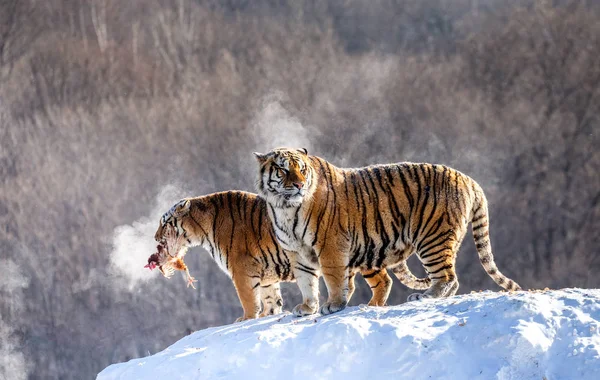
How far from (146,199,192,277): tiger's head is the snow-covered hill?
10.0ft

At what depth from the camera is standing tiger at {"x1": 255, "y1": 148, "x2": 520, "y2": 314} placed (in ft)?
25.9

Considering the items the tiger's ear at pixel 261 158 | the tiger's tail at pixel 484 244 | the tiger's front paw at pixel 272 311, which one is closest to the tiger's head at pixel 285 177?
the tiger's ear at pixel 261 158

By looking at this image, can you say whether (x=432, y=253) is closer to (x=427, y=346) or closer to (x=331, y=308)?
(x=331, y=308)

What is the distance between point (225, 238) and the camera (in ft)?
32.8

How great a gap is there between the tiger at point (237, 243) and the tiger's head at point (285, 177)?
1614 mm

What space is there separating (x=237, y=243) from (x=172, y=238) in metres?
0.92

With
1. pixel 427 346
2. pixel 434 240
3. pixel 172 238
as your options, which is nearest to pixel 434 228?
pixel 434 240

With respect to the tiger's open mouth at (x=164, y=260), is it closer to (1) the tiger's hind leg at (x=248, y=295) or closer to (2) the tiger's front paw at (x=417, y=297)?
(1) the tiger's hind leg at (x=248, y=295)

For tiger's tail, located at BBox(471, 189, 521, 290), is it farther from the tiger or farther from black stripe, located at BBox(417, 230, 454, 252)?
the tiger

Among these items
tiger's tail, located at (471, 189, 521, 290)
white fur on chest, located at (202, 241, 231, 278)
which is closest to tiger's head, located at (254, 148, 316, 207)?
tiger's tail, located at (471, 189, 521, 290)

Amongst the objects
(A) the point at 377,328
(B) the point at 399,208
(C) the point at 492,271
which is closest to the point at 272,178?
(B) the point at 399,208

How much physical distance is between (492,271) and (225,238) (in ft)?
10.6

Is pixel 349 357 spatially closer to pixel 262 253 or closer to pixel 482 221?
pixel 482 221

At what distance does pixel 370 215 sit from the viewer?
26.9ft
